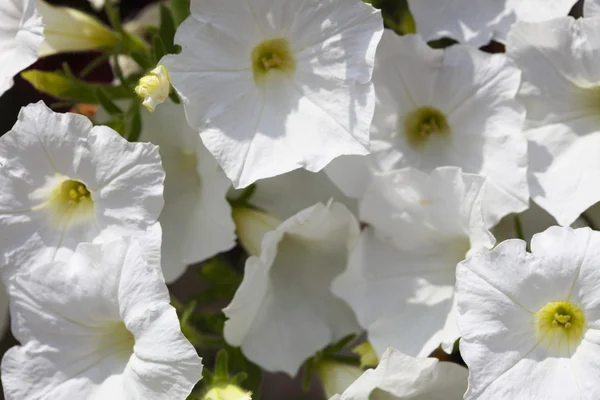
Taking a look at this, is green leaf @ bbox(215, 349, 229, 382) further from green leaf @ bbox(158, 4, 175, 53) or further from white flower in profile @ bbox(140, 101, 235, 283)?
green leaf @ bbox(158, 4, 175, 53)

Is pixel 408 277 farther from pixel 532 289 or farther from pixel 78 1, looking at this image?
pixel 78 1

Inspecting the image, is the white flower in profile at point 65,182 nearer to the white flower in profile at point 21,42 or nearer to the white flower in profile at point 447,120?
the white flower in profile at point 21,42

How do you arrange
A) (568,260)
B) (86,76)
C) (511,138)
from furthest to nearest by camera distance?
(86,76) < (511,138) < (568,260)

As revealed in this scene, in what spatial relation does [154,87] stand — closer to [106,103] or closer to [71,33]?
[106,103]

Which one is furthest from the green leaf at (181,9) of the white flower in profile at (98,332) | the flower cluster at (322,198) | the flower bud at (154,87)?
the white flower in profile at (98,332)

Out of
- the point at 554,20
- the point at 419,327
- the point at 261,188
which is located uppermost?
the point at 554,20

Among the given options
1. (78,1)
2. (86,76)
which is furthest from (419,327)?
(78,1)
